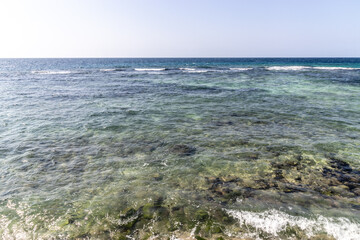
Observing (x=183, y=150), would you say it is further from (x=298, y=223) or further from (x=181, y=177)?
(x=298, y=223)

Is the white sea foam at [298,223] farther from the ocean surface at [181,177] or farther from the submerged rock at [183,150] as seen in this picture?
the submerged rock at [183,150]

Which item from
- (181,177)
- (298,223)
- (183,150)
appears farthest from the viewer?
(183,150)

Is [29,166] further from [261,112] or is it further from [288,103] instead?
[288,103]

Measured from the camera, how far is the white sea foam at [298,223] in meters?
5.25

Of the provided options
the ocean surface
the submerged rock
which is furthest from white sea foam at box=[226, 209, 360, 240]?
the submerged rock

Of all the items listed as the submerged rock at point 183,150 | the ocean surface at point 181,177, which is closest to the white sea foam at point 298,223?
the ocean surface at point 181,177

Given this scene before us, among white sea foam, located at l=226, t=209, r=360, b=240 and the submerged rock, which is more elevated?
the submerged rock

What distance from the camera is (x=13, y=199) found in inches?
264

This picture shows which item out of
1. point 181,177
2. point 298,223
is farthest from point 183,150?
point 298,223

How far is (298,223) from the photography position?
5543 mm

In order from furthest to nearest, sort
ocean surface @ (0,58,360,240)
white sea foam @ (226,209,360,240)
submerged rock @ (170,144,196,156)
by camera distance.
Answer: submerged rock @ (170,144,196,156)
ocean surface @ (0,58,360,240)
white sea foam @ (226,209,360,240)

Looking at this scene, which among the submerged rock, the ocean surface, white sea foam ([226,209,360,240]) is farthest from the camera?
the submerged rock

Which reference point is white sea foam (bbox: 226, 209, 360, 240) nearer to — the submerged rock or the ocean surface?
the ocean surface

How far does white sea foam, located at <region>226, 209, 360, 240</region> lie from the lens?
17.2 ft
